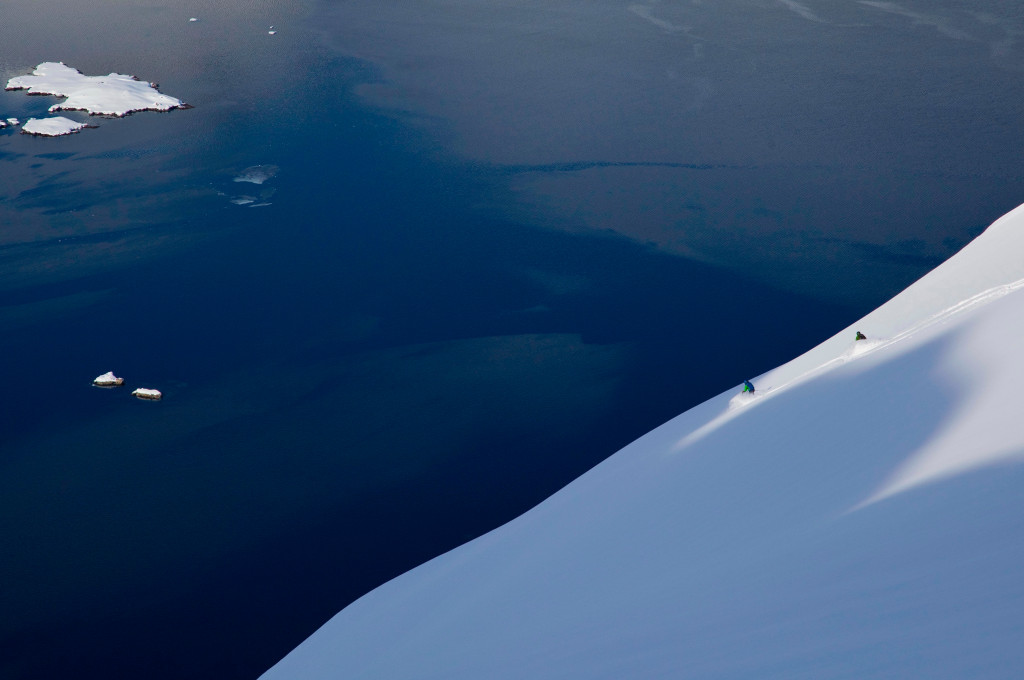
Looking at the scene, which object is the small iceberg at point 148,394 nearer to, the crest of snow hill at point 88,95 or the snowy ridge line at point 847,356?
the snowy ridge line at point 847,356

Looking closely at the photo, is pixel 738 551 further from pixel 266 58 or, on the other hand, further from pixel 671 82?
pixel 266 58

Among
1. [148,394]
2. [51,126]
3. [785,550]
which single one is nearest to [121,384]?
[148,394]

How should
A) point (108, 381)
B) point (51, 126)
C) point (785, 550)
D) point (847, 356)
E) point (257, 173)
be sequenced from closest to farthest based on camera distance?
point (785, 550), point (847, 356), point (108, 381), point (257, 173), point (51, 126)

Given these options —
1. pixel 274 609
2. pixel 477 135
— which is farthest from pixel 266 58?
pixel 274 609

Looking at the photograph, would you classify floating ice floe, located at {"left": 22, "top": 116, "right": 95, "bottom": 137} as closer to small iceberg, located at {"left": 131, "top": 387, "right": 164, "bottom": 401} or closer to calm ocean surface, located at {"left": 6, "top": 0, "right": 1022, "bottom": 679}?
calm ocean surface, located at {"left": 6, "top": 0, "right": 1022, "bottom": 679}

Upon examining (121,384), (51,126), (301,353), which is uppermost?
(51,126)

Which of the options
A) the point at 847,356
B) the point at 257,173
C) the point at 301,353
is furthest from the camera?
the point at 257,173

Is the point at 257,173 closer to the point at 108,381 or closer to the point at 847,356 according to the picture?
the point at 108,381
